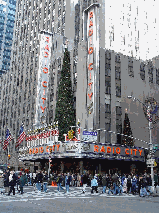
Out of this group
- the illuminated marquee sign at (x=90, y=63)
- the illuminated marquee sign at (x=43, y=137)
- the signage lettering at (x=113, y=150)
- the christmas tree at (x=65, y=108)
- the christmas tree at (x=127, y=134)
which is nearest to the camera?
the signage lettering at (x=113, y=150)

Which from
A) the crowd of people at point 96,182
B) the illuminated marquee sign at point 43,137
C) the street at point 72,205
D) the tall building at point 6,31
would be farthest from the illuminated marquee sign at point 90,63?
the tall building at point 6,31

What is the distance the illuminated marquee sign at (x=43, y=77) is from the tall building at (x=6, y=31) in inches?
3495

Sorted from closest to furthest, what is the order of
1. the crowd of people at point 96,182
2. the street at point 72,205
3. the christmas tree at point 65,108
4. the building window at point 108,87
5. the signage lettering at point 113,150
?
1. the street at point 72,205
2. the crowd of people at point 96,182
3. the signage lettering at point 113,150
4. the christmas tree at point 65,108
5. the building window at point 108,87

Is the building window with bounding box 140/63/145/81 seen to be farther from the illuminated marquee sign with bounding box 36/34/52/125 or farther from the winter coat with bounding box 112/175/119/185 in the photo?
the winter coat with bounding box 112/175/119/185

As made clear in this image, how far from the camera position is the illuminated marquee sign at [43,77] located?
5806cm

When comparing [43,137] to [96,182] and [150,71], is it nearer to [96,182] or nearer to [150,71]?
[96,182]

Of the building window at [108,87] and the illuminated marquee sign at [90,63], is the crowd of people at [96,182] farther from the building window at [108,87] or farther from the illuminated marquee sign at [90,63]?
the building window at [108,87]

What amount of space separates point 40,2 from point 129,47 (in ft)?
128

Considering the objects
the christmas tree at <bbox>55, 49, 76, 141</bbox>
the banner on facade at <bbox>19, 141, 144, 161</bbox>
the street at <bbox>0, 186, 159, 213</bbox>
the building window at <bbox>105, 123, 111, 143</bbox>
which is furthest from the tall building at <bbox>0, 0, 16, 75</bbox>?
the street at <bbox>0, 186, 159, 213</bbox>

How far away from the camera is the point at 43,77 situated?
59562mm

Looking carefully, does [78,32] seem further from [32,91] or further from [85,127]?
[85,127]

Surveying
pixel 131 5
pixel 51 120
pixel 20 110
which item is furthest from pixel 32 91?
pixel 131 5

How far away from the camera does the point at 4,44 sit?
149875 mm

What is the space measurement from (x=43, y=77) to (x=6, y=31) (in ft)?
350
